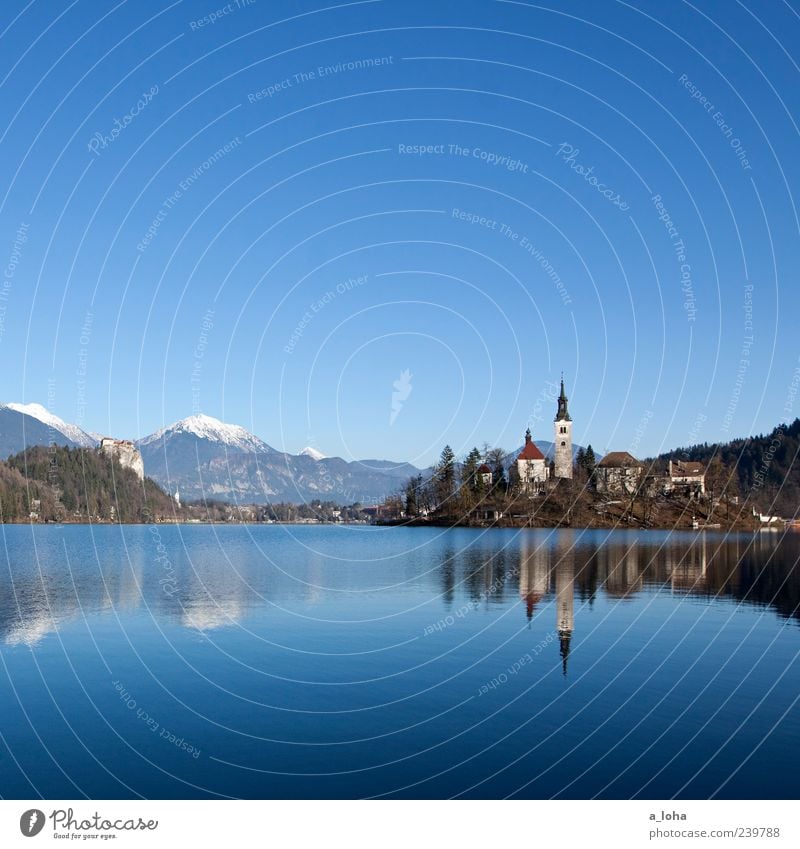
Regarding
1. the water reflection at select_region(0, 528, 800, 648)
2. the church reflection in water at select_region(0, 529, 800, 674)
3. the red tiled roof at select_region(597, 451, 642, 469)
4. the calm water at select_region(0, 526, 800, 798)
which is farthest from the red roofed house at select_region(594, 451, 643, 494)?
the calm water at select_region(0, 526, 800, 798)

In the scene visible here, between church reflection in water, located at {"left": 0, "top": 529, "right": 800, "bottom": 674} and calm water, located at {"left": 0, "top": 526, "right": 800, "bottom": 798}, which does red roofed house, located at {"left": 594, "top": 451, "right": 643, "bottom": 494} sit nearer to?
church reflection in water, located at {"left": 0, "top": 529, "right": 800, "bottom": 674}

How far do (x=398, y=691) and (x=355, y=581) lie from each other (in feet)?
118

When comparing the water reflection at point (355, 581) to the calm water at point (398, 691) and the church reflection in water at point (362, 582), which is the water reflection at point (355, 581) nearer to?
the church reflection in water at point (362, 582)

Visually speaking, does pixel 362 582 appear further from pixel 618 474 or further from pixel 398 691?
pixel 618 474

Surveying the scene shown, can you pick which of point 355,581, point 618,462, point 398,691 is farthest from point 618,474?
point 398,691

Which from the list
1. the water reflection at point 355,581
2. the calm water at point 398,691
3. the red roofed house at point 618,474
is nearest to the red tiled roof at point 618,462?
the red roofed house at point 618,474

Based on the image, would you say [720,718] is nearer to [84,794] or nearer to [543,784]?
[543,784]

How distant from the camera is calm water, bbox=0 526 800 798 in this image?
18.7 meters

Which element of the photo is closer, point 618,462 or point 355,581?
point 355,581

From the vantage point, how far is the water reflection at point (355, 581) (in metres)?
→ 43.6

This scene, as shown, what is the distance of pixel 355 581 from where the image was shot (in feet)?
205

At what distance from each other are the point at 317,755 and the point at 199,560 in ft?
222
